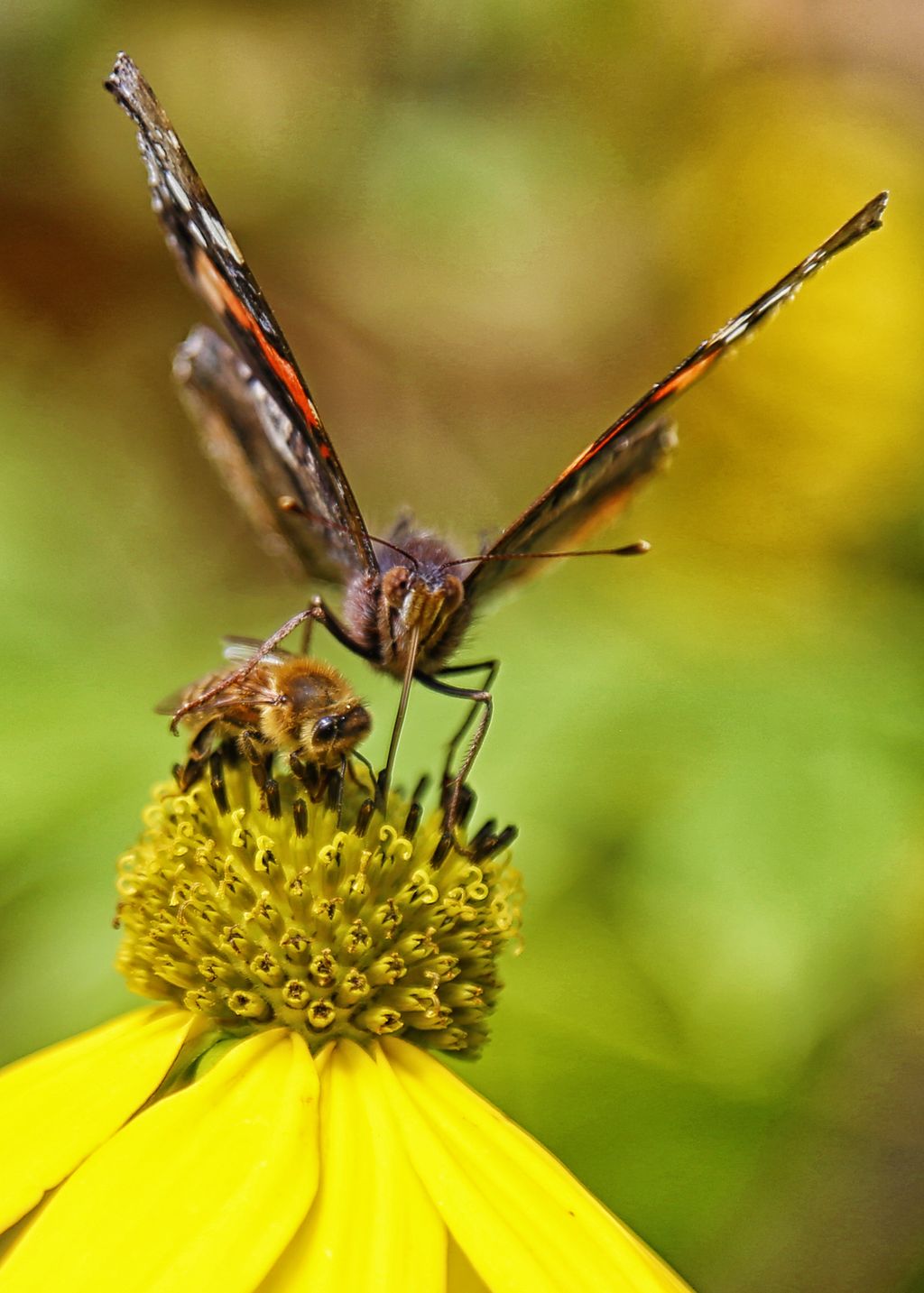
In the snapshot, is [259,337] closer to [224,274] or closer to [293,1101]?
[224,274]

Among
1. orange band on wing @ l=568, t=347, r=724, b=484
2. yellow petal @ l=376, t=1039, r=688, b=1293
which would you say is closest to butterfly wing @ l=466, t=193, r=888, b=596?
orange band on wing @ l=568, t=347, r=724, b=484

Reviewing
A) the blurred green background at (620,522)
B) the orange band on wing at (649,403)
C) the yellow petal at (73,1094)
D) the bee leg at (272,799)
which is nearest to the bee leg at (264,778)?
the bee leg at (272,799)

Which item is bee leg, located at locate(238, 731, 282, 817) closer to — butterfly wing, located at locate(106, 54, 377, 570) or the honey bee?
the honey bee

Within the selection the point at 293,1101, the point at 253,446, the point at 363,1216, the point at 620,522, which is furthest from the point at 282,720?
the point at 620,522

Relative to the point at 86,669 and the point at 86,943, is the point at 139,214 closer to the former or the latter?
the point at 86,669

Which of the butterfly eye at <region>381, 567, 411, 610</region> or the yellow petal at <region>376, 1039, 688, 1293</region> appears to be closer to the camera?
the yellow petal at <region>376, 1039, 688, 1293</region>

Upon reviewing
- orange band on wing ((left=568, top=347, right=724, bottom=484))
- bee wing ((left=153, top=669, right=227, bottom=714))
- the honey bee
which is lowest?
the honey bee

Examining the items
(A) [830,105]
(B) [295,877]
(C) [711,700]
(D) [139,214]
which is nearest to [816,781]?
(C) [711,700]
